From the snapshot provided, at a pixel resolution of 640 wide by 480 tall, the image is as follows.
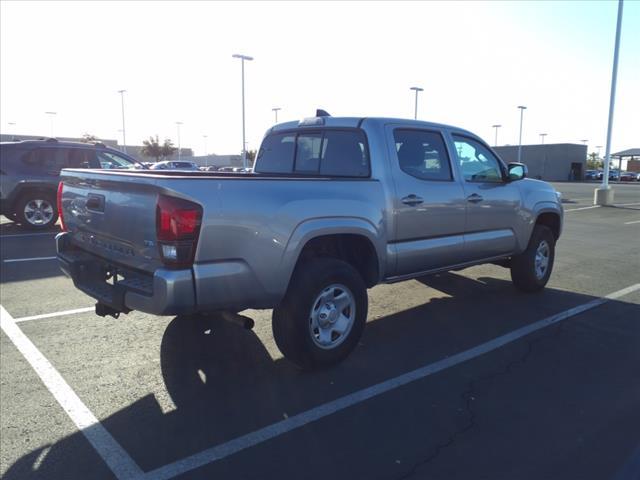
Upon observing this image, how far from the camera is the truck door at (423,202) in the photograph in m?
4.55

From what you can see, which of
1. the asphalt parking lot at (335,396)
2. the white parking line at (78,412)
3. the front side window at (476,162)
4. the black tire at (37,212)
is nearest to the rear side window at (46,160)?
the black tire at (37,212)

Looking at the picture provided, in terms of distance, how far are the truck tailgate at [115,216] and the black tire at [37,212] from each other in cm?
750

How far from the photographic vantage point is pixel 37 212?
1088 centimetres

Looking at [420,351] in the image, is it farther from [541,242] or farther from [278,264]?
[541,242]

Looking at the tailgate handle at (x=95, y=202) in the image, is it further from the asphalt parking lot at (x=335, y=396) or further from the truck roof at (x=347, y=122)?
the truck roof at (x=347, y=122)

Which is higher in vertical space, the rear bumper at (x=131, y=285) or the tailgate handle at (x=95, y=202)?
the tailgate handle at (x=95, y=202)

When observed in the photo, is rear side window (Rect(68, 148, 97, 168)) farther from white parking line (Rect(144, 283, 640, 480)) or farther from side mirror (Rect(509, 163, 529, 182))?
white parking line (Rect(144, 283, 640, 480))

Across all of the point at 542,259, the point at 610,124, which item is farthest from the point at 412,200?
the point at 610,124

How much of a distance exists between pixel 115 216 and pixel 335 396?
203cm

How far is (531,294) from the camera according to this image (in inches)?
251

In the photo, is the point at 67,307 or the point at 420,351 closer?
the point at 420,351

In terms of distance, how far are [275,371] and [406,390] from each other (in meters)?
1.04

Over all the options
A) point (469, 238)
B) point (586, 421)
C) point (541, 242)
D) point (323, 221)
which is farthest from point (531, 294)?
point (323, 221)

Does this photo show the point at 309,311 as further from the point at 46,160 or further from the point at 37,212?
the point at 46,160
